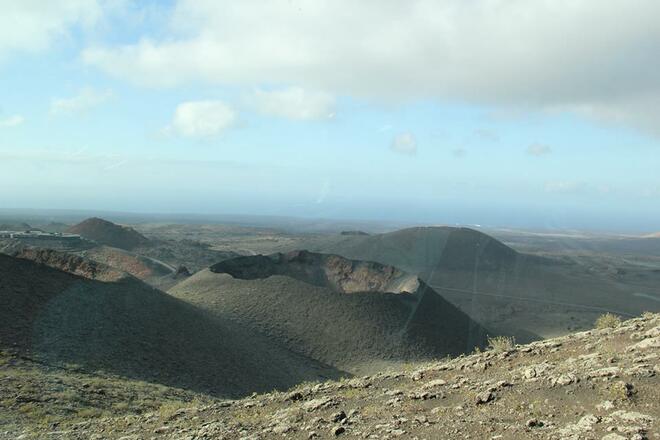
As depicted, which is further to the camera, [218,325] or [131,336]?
[218,325]

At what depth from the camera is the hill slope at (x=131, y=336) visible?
20547mm

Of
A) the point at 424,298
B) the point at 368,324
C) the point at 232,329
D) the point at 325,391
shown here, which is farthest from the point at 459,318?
the point at 325,391

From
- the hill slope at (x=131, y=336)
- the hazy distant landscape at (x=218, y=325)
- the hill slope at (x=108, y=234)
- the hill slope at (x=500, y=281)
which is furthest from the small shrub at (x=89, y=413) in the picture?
the hill slope at (x=108, y=234)

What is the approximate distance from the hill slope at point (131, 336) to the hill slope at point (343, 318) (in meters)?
2.49

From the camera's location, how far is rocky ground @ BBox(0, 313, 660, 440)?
7429 mm

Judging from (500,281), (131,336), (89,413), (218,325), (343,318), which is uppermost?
(89,413)

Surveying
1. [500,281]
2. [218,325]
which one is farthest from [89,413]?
[500,281]

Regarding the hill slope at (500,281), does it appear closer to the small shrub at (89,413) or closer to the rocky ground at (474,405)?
the rocky ground at (474,405)

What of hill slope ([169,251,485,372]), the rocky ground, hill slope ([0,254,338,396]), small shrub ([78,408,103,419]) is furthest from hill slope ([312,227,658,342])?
small shrub ([78,408,103,419])

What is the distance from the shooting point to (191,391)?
63.6 ft

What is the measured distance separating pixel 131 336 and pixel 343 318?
14254 millimetres

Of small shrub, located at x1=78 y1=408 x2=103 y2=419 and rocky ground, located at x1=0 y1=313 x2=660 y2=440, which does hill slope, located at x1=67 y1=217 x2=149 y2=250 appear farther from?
rocky ground, located at x1=0 y1=313 x2=660 y2=440

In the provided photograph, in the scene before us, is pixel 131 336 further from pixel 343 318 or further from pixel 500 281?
pixel 500 281

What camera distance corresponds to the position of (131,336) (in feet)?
77.7
